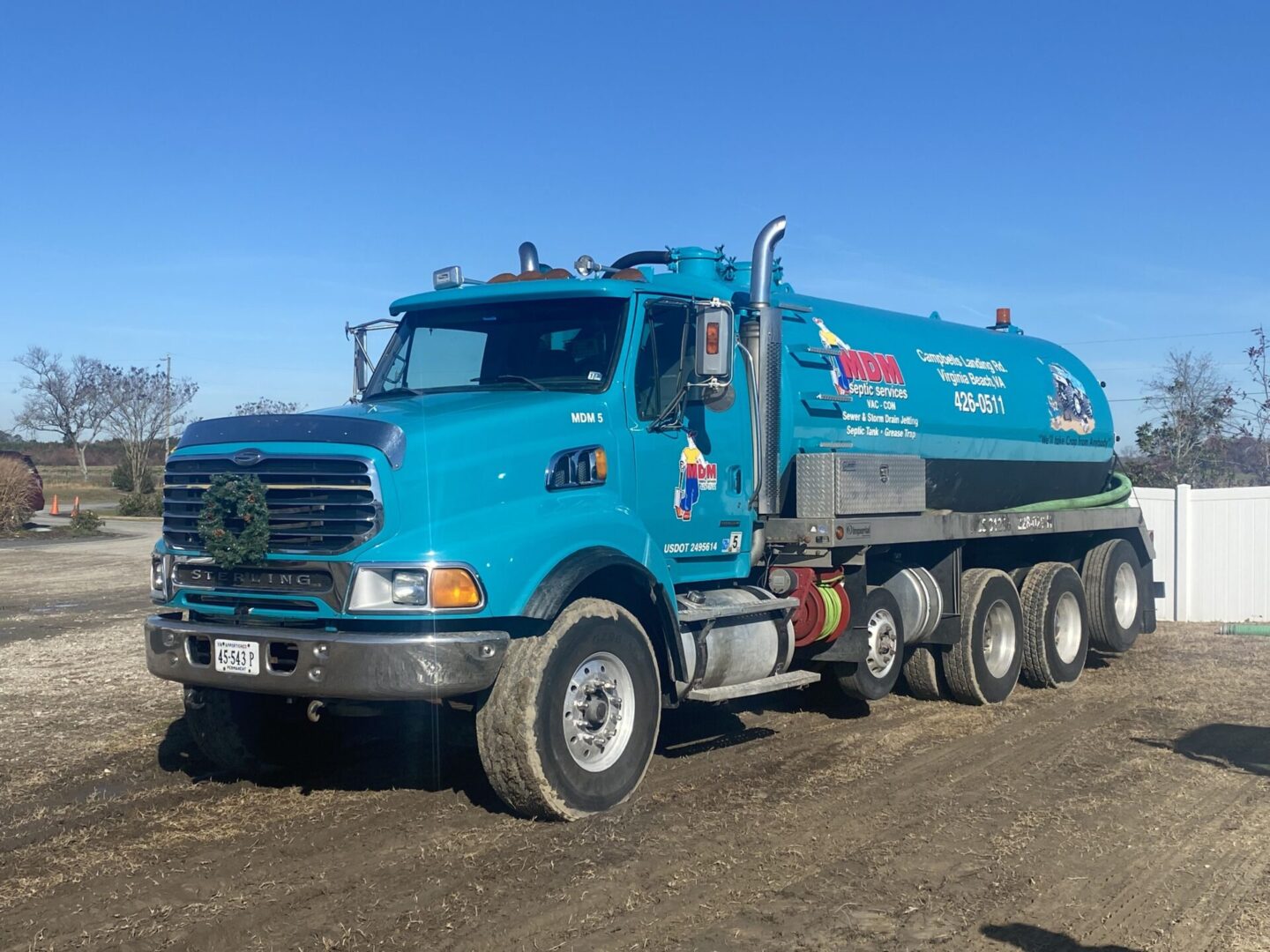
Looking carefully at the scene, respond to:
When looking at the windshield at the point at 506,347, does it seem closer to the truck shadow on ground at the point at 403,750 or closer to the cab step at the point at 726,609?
the cab step at the point at 726,609

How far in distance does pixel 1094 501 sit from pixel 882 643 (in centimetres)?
415

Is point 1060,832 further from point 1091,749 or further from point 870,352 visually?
point 870,352

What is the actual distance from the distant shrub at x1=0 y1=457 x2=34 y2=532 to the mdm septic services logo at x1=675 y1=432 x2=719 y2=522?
1164 inches

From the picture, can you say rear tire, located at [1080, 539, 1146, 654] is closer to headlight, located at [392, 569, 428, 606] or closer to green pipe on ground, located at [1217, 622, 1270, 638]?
green pipe on ground, located at [1217, 622, 1270, 638]

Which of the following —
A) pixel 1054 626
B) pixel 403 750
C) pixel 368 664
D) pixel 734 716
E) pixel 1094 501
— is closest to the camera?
pixel 368 664

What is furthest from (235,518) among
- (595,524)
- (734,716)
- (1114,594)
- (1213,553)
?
(1213,553)

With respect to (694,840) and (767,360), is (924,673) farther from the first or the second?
(694,840)

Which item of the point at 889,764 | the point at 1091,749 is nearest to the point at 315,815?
the point at 889,764

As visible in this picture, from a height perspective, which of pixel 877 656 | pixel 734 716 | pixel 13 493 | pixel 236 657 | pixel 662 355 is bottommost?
pixel 734 716

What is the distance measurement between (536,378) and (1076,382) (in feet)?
24.0

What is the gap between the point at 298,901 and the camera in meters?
5.03

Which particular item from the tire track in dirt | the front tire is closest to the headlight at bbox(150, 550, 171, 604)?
the tire track in dirt

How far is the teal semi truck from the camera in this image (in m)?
5.88

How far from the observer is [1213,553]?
1548cm
